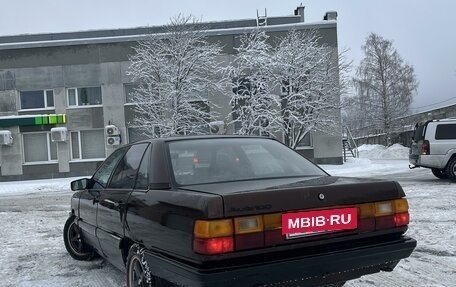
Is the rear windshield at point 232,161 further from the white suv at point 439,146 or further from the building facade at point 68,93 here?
the building facade at point 68,93

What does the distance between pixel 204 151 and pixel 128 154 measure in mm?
1005

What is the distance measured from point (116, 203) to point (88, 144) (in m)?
23.5

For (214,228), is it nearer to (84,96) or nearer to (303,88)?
(303,88)

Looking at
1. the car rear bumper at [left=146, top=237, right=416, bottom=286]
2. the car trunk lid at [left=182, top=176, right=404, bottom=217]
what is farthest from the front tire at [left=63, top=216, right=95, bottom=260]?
the car trunk lid at [left=182, top=176, right=404, bottom=217]

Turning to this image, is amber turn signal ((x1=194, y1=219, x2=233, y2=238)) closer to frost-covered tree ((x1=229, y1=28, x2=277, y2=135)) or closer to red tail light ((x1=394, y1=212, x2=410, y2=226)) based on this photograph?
red tail light ((x1=394, y1=212, x2=410, y2=226))

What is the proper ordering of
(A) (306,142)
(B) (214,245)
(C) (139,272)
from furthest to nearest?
(A) (306,142), (C) (139,272), (B) (214,245)

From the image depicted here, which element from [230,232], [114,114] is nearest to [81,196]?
[230,232]

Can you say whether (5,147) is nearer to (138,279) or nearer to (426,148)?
(426,148)

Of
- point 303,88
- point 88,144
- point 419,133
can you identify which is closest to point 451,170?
point 419,133

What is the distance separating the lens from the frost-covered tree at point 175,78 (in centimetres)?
2339

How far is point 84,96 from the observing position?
86.6 ft

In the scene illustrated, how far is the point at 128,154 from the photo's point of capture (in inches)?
179

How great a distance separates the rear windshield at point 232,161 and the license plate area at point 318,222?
26.9 inches

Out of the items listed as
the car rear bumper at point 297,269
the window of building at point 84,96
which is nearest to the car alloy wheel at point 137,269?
the car rear bumper at point 297,269
